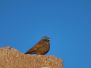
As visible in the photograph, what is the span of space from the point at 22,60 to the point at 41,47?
7.69 ft

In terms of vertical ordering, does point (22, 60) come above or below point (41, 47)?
below

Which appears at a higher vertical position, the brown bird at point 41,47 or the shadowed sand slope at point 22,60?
the brown bird at point 41,47

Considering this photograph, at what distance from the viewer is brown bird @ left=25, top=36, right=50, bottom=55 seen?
8330 millimetres

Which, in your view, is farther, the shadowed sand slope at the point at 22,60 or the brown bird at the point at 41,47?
the brown bird at the point at 41,47

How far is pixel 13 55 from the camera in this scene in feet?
20.9

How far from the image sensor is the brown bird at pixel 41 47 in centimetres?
833

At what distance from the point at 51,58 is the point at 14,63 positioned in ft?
3.21

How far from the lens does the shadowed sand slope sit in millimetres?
6277

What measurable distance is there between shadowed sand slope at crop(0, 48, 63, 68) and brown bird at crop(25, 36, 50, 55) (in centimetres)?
167

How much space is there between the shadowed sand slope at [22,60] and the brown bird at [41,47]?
1.67 metres

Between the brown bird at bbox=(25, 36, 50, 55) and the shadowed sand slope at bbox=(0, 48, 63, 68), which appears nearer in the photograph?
the shadowed sand slope at bbox=(0, 48, 63, 68)

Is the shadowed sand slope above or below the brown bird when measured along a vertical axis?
below

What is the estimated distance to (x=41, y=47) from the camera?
8.68 metres

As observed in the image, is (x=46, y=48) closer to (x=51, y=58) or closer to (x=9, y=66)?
(x=51, y=58)
